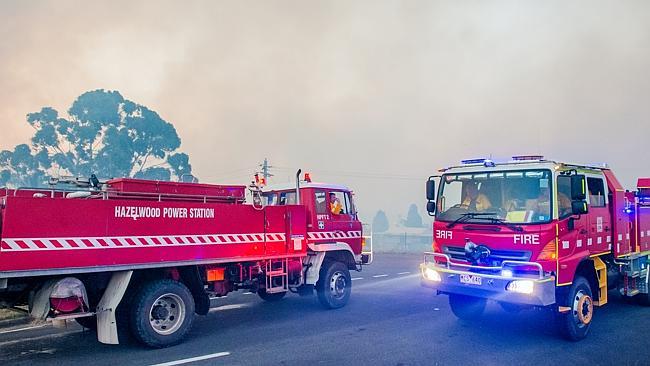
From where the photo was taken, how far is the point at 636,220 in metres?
9.03

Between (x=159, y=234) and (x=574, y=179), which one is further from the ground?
(x=574, y=179)

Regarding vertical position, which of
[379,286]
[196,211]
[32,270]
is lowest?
[379,286]

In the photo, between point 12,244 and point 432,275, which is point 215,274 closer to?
point 12,244

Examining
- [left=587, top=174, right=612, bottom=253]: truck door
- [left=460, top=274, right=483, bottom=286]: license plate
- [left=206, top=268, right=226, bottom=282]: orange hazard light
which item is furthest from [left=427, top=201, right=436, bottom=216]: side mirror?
[left=206, top=268, right=226, bottom=282]: orange hazard light

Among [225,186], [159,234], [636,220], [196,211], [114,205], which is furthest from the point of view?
[636,220]

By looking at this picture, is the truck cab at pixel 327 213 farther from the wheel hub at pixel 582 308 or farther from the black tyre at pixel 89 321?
the wheel hub at pixel 582 308

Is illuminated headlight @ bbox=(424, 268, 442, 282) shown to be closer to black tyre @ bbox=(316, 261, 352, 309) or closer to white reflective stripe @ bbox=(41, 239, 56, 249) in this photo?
black tyre @ bbox=(316, 261, 352, 309)

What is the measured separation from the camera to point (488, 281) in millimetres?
6926

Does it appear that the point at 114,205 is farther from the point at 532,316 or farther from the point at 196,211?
the point at 532,316

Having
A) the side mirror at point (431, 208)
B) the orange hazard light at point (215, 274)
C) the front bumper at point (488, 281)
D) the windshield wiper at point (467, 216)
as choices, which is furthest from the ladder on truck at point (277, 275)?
the windshield wiper at point (467, 216)

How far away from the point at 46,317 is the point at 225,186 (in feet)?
11.2

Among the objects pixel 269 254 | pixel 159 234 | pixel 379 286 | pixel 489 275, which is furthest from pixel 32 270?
pixel 379 286

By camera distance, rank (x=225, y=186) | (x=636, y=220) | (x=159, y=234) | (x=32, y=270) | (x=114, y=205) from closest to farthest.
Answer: (x=32, y=270)
(x=114, y=205)
(x=159, y=234)
(x=225, y=186)
(x=636, y=220)

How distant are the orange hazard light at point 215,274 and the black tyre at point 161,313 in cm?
51
